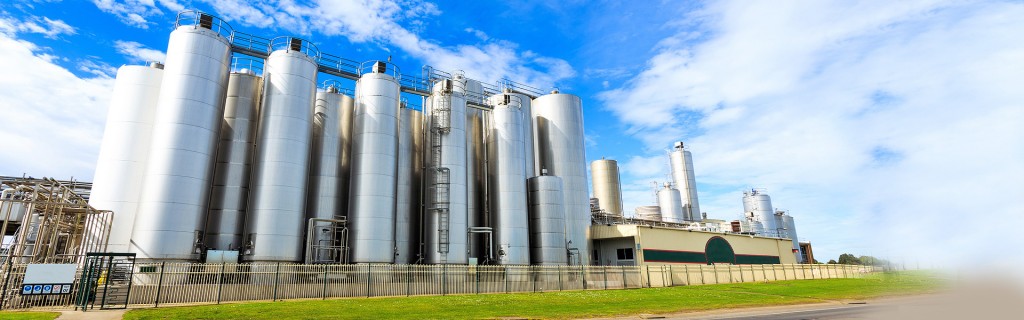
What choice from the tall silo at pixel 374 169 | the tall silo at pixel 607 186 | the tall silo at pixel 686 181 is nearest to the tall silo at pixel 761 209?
the tall silo at pixel 686 181

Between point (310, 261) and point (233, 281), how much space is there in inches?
259

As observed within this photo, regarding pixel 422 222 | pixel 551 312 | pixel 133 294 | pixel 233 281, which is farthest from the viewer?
pixel 422 222

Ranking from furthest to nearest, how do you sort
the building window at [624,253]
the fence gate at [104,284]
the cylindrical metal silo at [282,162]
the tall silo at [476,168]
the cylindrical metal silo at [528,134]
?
the cylindrical metal silo at [528,134]
the building window at [624,253]
the tall silo at [476,168]
the cylindrical metal silo at [282,162]
the fence gate at [104,284]

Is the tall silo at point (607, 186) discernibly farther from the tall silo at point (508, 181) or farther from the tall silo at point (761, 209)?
the tall silo at point (761, 209)

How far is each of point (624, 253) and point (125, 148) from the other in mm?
38670

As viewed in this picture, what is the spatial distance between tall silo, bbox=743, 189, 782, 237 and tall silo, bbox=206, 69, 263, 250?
243 feet

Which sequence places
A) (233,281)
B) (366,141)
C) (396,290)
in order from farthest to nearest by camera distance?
(366,141)
(396,290)
(233,281)

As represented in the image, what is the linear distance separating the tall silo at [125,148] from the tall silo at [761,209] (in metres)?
80.0

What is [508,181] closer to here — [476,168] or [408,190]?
[476,168]

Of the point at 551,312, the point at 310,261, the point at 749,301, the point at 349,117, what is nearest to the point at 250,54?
the point at 349,117

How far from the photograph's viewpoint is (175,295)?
24.6 metres

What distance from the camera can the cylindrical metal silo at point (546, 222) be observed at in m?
41.9

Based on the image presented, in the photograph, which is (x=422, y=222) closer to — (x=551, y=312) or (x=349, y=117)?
(x=349, y=117)

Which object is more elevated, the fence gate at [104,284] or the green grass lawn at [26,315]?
the fence gate at [104,284]
